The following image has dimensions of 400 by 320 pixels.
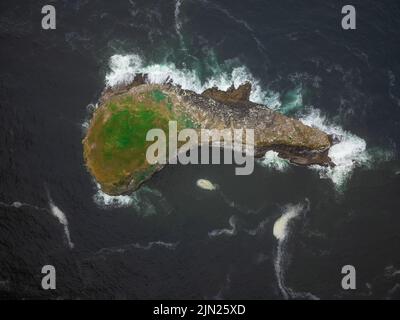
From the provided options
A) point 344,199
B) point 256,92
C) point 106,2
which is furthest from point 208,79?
point 344,199

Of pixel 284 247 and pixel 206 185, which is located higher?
pixel 206 185

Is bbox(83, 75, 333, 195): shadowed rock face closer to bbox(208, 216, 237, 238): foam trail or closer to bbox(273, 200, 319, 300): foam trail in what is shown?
bbox(273, 200, 319, 300): foam trail

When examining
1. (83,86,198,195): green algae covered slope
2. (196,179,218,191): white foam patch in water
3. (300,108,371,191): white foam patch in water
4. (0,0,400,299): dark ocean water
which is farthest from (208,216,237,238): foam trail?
(300,108,371,191): white foam patch in water

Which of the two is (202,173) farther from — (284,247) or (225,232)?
(284,247)

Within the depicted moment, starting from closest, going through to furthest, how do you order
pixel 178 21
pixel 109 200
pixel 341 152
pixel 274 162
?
pixel 109 200 < pixel 274 162 < pixel 341 152 < pixel 178 21

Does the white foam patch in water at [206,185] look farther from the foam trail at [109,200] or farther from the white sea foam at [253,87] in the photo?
the foam trail at [109,200]

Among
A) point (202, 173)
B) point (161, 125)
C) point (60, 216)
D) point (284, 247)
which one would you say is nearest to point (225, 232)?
point (284, 247)

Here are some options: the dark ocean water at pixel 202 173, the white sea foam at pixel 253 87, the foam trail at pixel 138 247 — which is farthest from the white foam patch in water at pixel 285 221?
the foam trail at pixel 138 247
